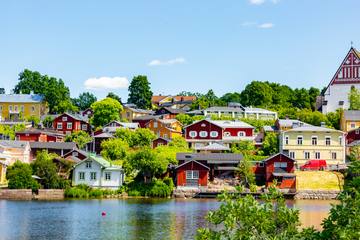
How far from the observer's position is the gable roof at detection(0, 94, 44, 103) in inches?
4139

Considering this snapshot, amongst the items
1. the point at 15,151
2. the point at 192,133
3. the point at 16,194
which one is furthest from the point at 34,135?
Answer: the point at 16,194

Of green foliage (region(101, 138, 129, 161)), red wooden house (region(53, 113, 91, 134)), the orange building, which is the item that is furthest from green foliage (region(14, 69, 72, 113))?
green foliage (region(101, 138, 129, 161))

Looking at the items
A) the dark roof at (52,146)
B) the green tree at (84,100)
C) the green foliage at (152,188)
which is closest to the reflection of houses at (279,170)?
the green foliage at (152,188)

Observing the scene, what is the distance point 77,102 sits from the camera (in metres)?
130

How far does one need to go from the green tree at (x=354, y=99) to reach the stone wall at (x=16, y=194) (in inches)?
1966

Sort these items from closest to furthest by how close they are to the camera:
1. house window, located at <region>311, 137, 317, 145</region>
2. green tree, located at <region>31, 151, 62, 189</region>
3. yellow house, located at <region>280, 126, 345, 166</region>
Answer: green tree, located at <region>31, 151, 62, 189</region> → yellow house, located at <region>280, 126, 345, 166</region> → house window, located at <region>311, 137, 317, 145</region>

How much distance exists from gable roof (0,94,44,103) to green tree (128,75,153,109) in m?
16.4

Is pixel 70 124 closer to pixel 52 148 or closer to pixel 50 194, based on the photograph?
pixel 52 148

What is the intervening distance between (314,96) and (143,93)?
31558 mm

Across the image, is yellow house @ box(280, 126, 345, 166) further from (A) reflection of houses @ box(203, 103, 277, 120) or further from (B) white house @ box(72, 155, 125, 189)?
(A) reflection of houses @ box(203, 103, 277, 120)

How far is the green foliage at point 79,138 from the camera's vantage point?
250 ft

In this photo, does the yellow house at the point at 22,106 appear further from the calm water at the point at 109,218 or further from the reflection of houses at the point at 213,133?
the calm water at the point at 109,218

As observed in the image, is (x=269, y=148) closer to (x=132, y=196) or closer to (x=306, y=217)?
(x=132, y=196)

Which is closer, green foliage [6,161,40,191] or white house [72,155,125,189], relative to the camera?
green foliage [6,161,40,191]
